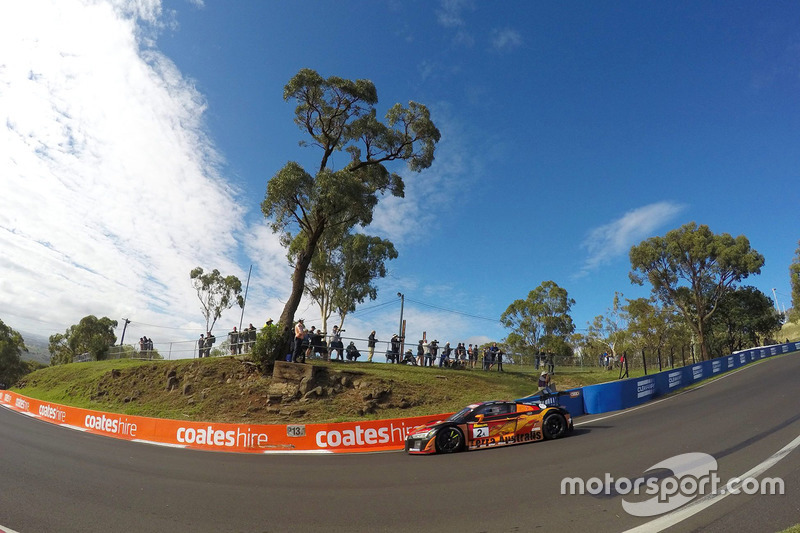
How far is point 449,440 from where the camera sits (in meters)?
10.4

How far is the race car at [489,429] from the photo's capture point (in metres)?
10.4

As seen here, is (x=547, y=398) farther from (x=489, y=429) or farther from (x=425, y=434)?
(x=425, y=434)

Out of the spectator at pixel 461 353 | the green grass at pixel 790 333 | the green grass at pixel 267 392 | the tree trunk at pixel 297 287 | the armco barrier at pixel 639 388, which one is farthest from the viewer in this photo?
the green grass at pixel 790 333

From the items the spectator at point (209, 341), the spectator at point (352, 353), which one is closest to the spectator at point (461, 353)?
the spectator at point (352, 353)

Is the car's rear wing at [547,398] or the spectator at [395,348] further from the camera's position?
the spectator at [395,348]

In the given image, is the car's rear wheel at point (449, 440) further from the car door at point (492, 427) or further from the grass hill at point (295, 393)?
the grass hill at point (295, 393)

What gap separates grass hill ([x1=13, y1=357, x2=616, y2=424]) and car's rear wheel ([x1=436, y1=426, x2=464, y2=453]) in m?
6.44

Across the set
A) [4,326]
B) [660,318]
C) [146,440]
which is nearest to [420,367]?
[146,440]

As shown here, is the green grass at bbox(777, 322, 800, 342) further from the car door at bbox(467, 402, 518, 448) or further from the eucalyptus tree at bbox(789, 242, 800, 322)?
the car door at bbox(467, 402, 518, 448)

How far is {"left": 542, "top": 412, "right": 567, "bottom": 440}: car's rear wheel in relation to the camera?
426 inches

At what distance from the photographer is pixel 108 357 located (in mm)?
42000

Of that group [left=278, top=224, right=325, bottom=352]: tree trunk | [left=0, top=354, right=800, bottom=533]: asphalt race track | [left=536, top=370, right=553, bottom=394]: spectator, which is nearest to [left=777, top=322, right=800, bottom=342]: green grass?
[left=536, top=370, right=553, bottom=394]: spectator

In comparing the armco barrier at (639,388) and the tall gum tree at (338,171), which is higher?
the tall gum tree at (338,171)

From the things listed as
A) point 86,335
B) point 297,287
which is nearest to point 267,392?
point 297,287
